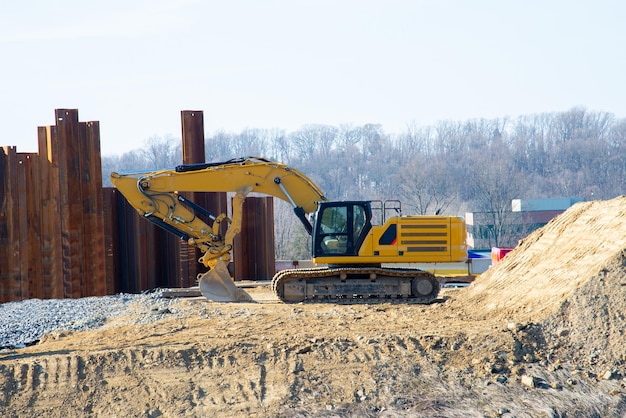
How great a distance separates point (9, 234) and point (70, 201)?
4.50 feet

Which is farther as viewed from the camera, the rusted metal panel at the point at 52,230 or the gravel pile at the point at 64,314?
the rusted metal panel at the point at 52,230

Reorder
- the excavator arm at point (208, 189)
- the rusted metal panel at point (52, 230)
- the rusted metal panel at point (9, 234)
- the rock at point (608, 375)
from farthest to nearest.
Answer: the rusted metal panel at point (52, 230)
the rusted metal panel at point (9, 234)
the excavator arm at point (208, 189)
the rock at point (608, 375)

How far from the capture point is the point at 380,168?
3324 inches

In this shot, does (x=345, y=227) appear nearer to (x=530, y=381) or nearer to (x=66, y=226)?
(x=66, y=226)

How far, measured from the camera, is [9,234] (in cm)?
1752

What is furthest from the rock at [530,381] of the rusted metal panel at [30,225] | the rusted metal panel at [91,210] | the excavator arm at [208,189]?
the rusted metal panel at [30,225]

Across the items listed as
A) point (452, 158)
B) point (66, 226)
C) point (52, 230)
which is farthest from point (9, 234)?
point (452, 158)

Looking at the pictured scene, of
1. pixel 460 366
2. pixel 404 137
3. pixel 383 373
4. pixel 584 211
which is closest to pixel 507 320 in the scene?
pixel 460 366

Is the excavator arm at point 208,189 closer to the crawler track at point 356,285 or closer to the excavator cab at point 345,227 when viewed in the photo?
the excavator cab at point 345,227

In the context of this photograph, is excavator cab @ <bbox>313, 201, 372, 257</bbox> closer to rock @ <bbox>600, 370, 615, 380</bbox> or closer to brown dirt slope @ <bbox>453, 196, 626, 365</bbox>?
brown dirt slope @ <bbox>453, 196, 626, 365</bbox>

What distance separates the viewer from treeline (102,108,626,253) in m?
74.1

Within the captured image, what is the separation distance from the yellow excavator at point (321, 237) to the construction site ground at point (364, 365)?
3192 mm

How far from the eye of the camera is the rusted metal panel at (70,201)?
58.4ft

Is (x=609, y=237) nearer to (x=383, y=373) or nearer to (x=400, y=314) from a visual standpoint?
(x=400, y=314)
